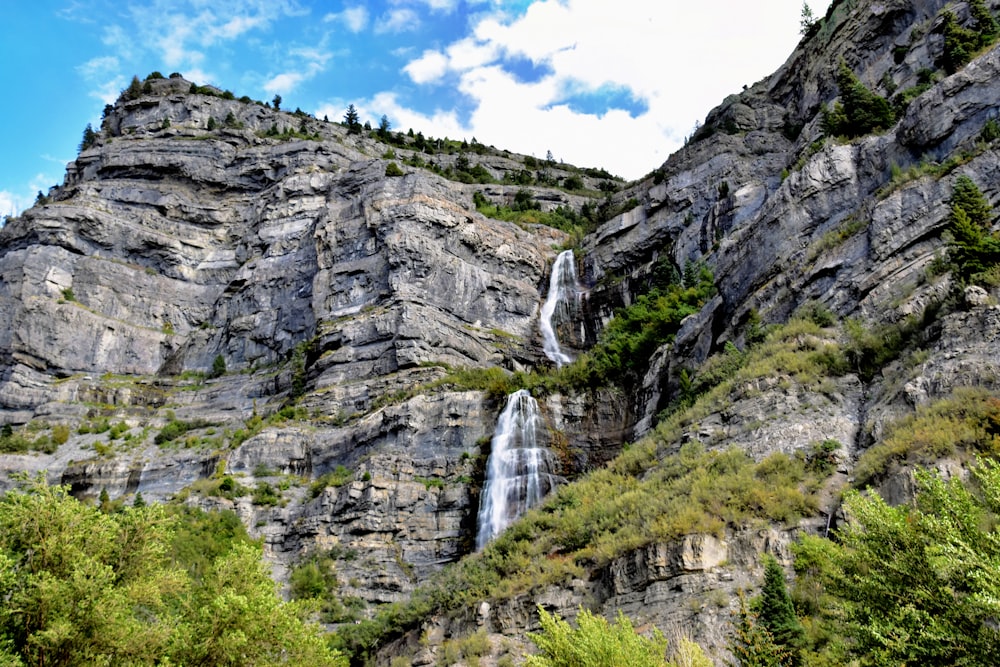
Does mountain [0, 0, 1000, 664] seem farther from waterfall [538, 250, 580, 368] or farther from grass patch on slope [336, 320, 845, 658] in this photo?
waterfall [538, 250, 580, 368]

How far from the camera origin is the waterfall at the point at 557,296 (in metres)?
50.2

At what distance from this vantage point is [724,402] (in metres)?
→ 24.9

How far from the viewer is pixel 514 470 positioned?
116ft

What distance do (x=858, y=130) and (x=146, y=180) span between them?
55.3 metres

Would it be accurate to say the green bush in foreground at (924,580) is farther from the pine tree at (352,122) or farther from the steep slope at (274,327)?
the pine tree at (352,122)

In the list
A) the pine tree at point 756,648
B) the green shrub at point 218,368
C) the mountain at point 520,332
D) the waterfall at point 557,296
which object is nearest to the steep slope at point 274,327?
the mountain at point 520,332

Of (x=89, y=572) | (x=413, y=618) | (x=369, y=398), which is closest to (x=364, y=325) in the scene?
(x=369, y=398)

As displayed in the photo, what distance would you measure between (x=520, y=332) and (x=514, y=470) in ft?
55.3

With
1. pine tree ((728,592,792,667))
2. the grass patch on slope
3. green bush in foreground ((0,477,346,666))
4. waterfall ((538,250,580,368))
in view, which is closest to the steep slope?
waterfall ((538,250,580,368))

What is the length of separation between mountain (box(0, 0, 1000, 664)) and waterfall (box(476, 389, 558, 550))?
0.76m

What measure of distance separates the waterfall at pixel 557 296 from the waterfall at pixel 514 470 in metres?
11.1

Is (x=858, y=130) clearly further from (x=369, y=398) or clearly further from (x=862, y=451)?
(x=369, y=398)

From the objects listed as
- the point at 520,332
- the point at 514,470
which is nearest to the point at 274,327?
the point at 520,332

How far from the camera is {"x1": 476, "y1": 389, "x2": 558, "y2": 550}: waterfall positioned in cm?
3362
